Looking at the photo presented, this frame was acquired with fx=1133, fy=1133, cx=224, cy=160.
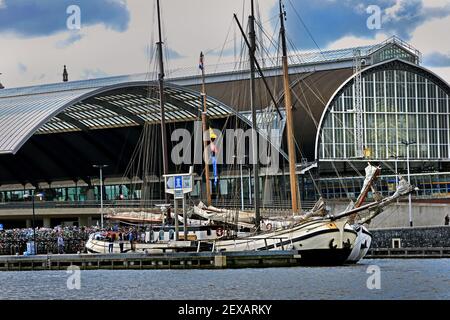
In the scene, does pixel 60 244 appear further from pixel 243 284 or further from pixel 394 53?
pixel 394 53

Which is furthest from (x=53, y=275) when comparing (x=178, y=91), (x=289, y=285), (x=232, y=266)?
(x=178, y=91)

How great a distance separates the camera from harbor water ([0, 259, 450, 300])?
50750 millimetres

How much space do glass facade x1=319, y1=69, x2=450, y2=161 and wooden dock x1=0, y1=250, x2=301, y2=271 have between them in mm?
53210

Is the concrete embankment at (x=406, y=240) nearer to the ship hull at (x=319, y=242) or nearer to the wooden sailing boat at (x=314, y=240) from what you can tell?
the wooden sailing boat at (x=314, y=240)

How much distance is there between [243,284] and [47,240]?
40405mm

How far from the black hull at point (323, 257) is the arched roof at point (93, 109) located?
45.2 meters

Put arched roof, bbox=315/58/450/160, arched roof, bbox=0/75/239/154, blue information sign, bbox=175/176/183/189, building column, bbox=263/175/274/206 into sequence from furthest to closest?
1. arched roof, bbox=315/58/450/160
2. building column, bbox=263/175/274/206
3. arched roof, bbox=0/75/239/154
4. blue information sign, bbox=175/176/183/189

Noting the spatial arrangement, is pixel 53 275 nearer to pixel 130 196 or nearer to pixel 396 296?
pixel 396 296

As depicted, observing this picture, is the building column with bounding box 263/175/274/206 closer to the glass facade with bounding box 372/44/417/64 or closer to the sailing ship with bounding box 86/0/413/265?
the glass facade with bounding box 372/44/417/64

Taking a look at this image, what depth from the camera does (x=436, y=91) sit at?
130 metres

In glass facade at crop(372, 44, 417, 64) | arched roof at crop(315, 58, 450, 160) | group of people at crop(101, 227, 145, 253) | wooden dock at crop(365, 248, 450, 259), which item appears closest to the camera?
group of people at crop(101, 227, 145, 253)

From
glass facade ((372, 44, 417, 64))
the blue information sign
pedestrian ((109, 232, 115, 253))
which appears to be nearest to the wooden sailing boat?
the blue information sign
